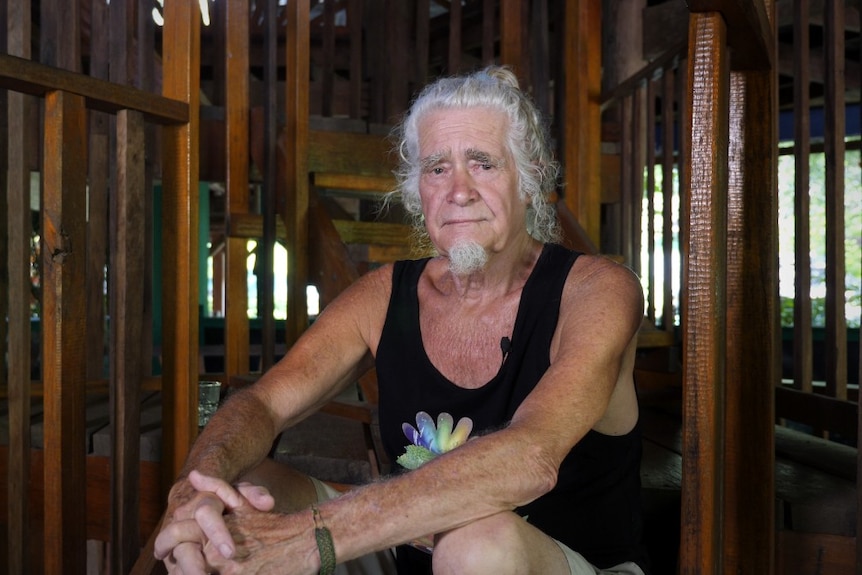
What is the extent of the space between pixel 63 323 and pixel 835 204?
90.5 inches

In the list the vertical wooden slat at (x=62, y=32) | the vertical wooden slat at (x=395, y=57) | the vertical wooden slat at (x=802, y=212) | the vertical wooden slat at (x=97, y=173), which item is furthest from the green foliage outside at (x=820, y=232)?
the vertical wooden slat at (x=62, y=32)

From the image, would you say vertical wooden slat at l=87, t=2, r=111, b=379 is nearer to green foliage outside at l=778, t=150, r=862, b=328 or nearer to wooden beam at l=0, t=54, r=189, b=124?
wooden beam at l=0, t=54, r=189, b=124

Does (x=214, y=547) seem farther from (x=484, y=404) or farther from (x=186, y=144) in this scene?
(x=186, y=144)

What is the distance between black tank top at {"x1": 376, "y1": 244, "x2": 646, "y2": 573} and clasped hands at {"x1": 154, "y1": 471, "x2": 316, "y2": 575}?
0.44 m

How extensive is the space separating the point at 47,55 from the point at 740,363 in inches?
125

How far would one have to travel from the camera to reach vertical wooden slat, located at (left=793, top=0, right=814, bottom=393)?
2779 millimetres

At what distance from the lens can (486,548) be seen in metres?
1.30

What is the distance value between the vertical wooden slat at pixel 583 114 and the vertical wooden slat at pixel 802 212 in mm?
912

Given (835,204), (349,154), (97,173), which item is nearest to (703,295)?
(835,204)

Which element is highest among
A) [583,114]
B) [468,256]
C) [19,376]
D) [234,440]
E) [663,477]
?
[583,114]

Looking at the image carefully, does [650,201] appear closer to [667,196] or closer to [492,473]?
[667,196]

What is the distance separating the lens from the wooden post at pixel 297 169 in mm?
3107

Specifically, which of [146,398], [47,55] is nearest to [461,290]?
[146,398]

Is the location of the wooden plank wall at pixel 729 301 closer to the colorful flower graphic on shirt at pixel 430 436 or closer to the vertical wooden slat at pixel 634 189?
the colorful flower graphic on shirt at pixel 430 436
